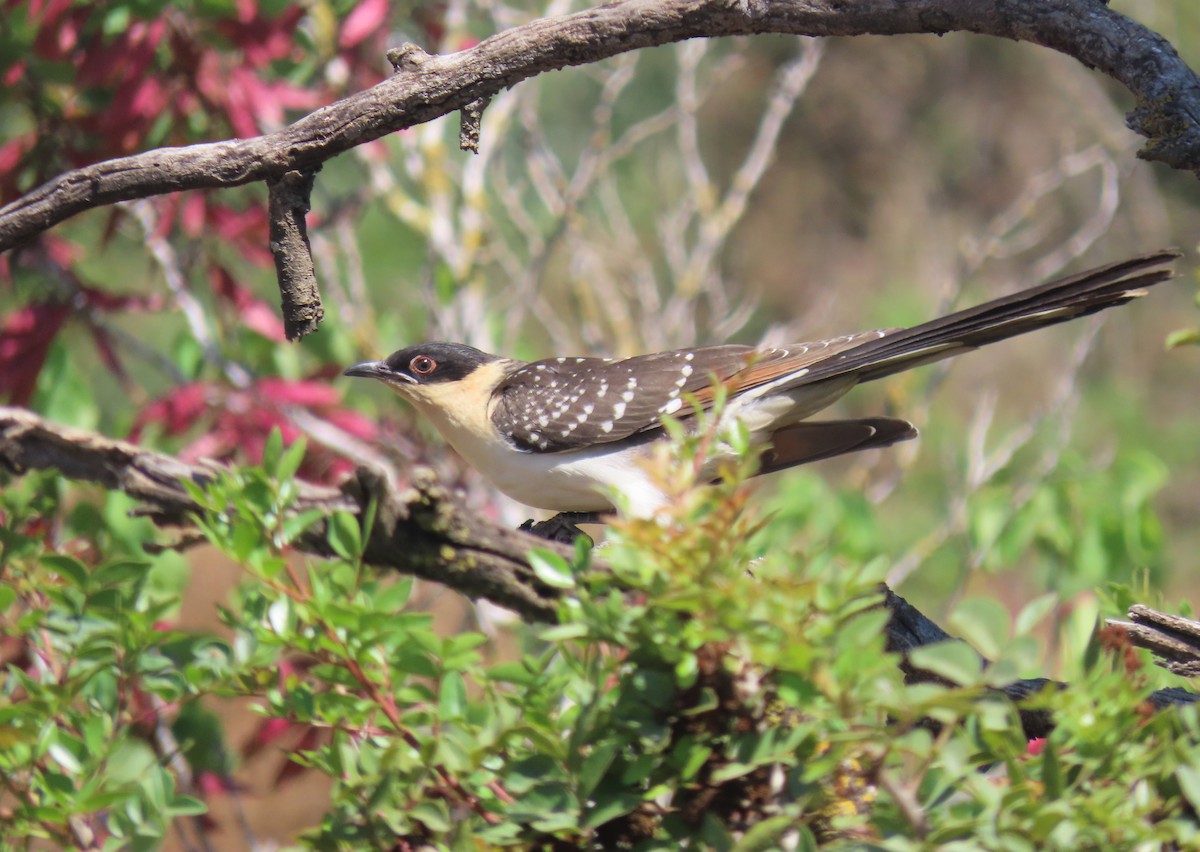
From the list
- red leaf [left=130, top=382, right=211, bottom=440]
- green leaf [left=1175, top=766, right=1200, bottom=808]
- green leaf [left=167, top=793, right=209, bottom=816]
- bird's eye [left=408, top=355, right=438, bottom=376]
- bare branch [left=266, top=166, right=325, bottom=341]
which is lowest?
red leaf [left=130, top=382, right=211, bottom=440]

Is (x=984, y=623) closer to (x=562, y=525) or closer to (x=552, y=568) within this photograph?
(x=552, y=568)

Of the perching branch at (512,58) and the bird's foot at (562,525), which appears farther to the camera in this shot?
the bird's foot at (562,525)

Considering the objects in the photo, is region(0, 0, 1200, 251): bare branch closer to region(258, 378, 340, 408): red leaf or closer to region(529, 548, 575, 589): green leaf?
region(529, 548, 575, 589): green leaf

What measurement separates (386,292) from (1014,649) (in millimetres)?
8717

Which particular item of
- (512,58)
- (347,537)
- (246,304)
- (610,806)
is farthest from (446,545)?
(246,304)

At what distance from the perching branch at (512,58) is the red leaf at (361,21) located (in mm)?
2124

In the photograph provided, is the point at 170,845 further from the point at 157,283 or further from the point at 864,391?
the point at 864,391

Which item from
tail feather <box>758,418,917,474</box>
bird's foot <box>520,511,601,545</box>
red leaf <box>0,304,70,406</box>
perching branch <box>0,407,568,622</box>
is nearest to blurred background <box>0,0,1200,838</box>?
red leaf <box>0,304,70,406</box>

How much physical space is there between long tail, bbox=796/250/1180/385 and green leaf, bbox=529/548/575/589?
4.32 ft

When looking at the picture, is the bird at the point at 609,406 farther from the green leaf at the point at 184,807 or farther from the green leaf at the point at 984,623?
the green leaf at the point at 984,623

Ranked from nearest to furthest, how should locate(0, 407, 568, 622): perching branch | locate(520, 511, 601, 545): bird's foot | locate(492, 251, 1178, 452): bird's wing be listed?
locate(0, 407, 568, 622): perching branch, locate(492, 251, 1178, 452): bird's wing, locate(520, 511, 601, 545): bird's foot

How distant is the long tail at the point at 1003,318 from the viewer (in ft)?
7.91

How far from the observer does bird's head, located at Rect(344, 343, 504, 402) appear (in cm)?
406

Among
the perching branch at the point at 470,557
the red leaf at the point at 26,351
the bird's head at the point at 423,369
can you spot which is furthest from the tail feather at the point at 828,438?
Answer: the red leaf at the point at 26,351
